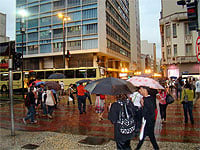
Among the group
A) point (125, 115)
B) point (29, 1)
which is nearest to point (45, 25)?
point (29, 1)

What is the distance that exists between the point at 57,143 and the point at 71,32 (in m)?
36.4

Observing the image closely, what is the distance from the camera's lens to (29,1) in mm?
43656

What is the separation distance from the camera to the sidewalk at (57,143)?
487 cm

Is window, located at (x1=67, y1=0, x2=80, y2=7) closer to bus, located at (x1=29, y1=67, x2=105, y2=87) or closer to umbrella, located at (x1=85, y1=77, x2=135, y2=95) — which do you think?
bus, located at (x1=29, y1=67, x2=105, y2=87)

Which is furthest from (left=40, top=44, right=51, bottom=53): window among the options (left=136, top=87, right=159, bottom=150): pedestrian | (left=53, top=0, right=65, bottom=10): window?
(left=136, top=87, right=159, bottom=150): pedestrian

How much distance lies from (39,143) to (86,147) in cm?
157

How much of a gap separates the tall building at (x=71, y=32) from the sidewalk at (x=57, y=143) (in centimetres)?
2894

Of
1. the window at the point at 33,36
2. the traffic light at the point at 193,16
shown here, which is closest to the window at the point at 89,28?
the window at the point at 33,36

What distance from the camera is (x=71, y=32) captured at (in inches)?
1545

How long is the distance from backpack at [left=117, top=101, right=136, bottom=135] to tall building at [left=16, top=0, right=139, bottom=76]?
30894 mm

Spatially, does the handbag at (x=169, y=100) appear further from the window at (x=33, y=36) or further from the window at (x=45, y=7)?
the window at (x=45, y=7)

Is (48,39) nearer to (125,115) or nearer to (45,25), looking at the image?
(45,25)

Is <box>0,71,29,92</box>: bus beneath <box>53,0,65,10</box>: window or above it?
beneath

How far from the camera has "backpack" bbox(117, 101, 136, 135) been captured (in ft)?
12.0
